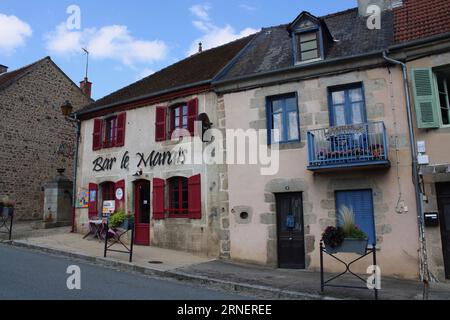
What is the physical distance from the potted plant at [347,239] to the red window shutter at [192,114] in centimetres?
578

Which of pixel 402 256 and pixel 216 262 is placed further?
pixel 216 262

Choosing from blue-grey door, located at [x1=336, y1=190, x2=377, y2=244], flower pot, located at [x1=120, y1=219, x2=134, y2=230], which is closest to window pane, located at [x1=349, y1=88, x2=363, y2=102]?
blue-grey door, located at [x1=336, y1=190, x2=377, y2=244]

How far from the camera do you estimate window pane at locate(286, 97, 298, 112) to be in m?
9.94

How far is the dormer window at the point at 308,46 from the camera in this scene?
9.95 meters

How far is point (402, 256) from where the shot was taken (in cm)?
819

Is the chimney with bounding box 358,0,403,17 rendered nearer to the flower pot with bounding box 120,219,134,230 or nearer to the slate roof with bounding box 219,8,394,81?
the slate roof with bounding box 219,8,394,81

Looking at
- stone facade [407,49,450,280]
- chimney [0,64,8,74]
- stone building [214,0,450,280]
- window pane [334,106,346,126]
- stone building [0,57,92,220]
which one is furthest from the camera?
chimney [0,64,8,74]

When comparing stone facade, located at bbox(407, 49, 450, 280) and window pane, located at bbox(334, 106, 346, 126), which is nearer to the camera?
stone facade, located at bbox(407, 49, 450, 280)

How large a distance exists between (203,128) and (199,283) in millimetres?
4618

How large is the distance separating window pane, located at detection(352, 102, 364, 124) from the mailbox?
8.30 feet

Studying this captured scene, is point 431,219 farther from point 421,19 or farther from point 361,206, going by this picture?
point 421,19

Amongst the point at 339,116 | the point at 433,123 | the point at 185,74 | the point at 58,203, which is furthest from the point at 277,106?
the point at 58,203
